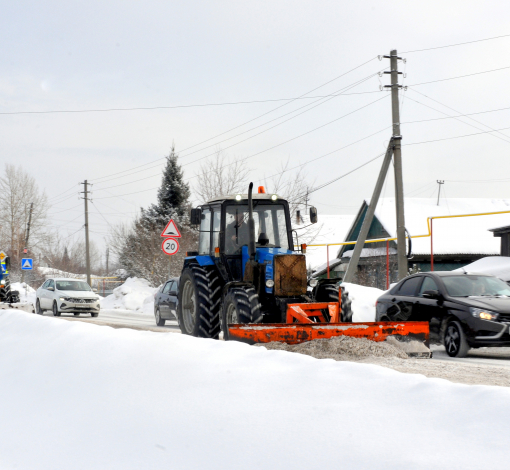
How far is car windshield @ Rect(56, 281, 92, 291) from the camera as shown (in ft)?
79.7

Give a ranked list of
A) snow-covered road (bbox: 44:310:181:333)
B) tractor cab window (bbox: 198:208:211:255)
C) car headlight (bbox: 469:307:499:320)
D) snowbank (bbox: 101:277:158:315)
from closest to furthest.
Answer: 1. car headlight (bbox: 469:307:499:320)
2. tractor cab window (bbox: 198:208:211:255)
3. snow-covered road (bbox: 44:310:181:333)
4. snowbank (bbox: 101:277:158:315)

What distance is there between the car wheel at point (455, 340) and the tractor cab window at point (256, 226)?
119 inches

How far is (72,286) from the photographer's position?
24.6 m

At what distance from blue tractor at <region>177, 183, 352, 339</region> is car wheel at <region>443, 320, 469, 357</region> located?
1.50 meters

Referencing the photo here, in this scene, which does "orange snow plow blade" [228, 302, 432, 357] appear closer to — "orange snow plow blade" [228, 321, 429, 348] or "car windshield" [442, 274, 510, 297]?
"orange snow plow blade" [228, 321, 429, 348]

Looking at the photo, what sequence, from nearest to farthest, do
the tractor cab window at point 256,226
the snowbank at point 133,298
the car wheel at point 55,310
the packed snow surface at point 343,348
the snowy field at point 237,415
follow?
1. the snowy field at point 237,415
2. the packed snow surface at point 343,348
3. the tractor cab window at point 256,226
4. the car wheel at point 55,310
5. the snowbank at point 133,298

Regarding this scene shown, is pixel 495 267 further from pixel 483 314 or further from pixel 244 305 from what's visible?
pixel 244 305

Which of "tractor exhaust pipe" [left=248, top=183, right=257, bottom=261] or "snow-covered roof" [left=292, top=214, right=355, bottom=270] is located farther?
"snow-covered roof" [left=292, top=214, right=355, bottom=270]

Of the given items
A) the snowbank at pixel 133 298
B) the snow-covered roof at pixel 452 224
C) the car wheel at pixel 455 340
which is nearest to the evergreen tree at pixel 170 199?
the snowbank at pixel 133 298

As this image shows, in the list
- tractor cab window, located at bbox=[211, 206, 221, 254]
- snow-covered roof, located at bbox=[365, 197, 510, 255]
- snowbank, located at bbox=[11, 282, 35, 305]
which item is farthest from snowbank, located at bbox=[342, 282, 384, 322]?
snowbank, located at bbox=[11, 282, 35, 305]

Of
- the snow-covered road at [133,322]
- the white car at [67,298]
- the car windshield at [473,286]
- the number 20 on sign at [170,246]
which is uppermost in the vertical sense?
the number 20 on sign at [170,246]

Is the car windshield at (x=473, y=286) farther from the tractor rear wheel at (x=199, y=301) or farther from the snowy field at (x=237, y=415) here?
the snowy field at (x=237, y=415)

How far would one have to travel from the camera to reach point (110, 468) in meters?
3.83

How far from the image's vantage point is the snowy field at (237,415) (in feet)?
11.0
